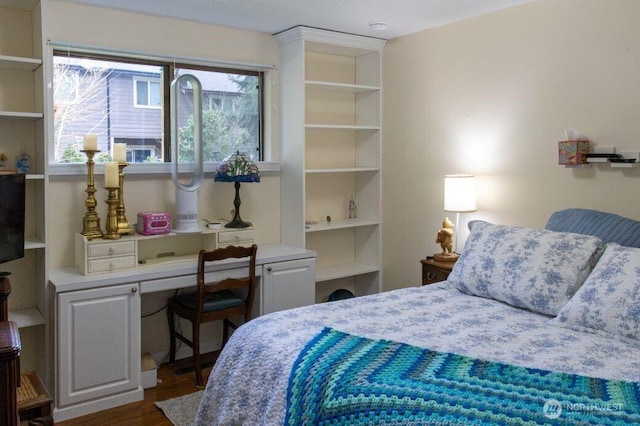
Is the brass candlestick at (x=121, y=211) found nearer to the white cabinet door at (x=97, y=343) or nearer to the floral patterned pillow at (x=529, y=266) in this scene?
the white cabinet door at (x=97, y=343)

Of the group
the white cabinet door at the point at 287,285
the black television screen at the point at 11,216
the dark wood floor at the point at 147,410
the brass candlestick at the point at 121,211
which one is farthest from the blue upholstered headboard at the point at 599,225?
the black television screen at the point at 11,216

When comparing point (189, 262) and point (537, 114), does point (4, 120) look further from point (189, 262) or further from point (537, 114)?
point (537, 114)

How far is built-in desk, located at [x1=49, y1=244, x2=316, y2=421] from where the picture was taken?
307cm

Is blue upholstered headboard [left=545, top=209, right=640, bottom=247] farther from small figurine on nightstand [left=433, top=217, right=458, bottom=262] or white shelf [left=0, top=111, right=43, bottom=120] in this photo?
white shelf [left=0, top=111, right=43, bottom=120]

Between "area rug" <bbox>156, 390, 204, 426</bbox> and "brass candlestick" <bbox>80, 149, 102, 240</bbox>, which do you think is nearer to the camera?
"area rug" <bbox>156, 390, 204, 426</bbox>

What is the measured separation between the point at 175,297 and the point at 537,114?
2.57 meters

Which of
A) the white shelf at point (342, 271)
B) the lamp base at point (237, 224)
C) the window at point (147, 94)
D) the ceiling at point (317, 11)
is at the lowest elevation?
the white shelf at point (342, 271)

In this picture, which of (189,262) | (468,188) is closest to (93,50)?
(189,262)

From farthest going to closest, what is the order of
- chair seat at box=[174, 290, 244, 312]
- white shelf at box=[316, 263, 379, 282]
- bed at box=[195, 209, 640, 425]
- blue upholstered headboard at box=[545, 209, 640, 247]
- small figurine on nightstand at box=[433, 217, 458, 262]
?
1. white shelf at box=[316, 263, 379, 282]
2. small figurine on nightstand at box=[433, 217, 458, 262]
3. chair seat at box=[174, 290, 244, 312]
4. blue upholstered headboard at box=[545, 209, 640, 247]
5. bed at box=[195, 209, 640, 425]

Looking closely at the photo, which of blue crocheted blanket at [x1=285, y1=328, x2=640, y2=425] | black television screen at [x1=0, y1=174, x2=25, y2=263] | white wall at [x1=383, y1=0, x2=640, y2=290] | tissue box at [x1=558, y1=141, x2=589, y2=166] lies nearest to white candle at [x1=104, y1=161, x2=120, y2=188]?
black television screen at [x1=0, y1=174, x2=25, y2=263]

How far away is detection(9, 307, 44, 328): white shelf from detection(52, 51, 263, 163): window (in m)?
0.91

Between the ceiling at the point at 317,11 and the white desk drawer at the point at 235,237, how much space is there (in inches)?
56.1

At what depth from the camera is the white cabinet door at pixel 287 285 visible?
384 cm

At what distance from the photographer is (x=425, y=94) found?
427cm
